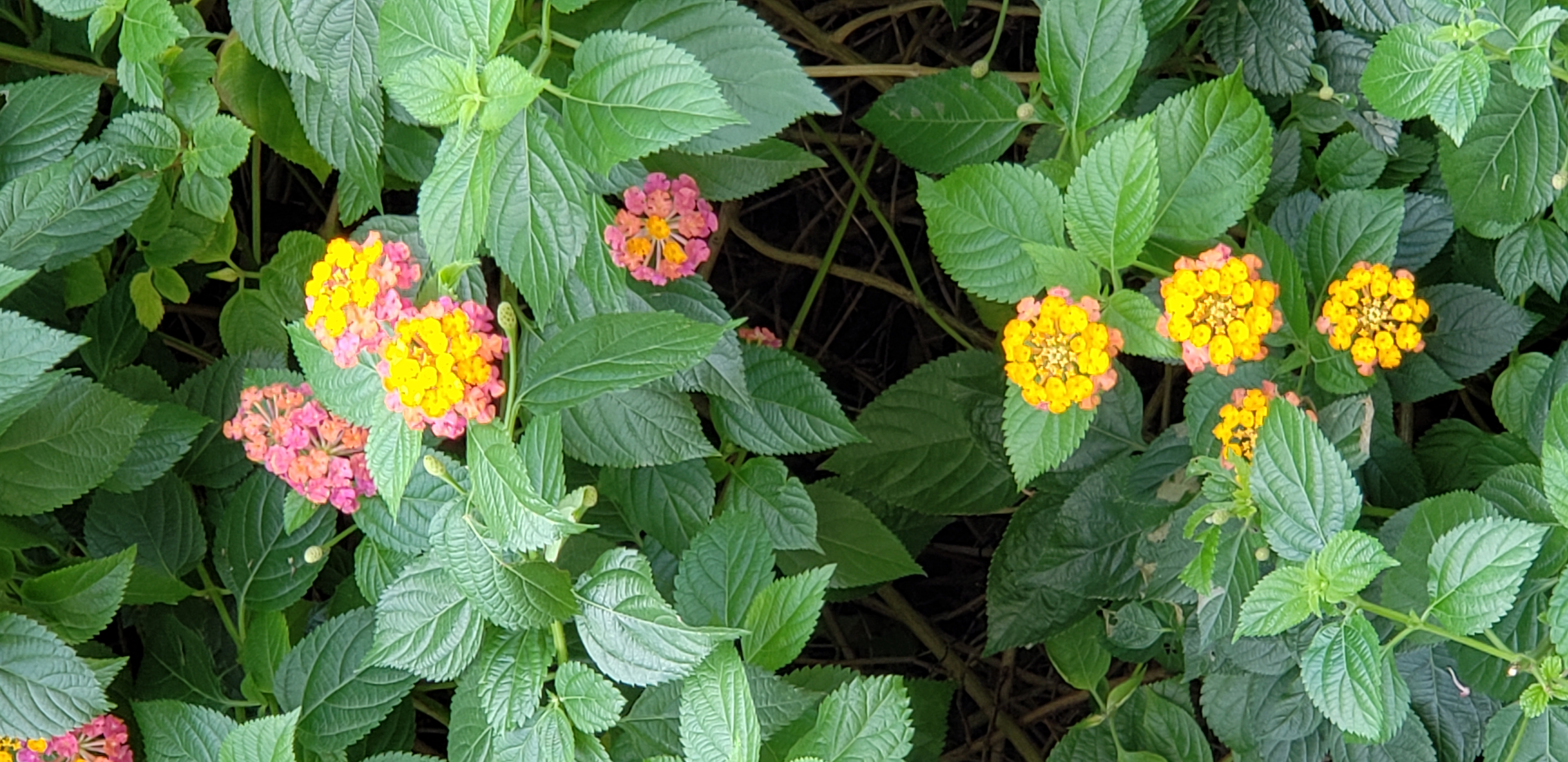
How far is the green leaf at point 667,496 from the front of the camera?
1.44 meters

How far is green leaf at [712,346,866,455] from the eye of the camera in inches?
55.7

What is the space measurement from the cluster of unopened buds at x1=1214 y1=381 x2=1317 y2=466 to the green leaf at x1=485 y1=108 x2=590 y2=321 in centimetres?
68

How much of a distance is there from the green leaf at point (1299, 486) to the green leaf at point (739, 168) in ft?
1.86

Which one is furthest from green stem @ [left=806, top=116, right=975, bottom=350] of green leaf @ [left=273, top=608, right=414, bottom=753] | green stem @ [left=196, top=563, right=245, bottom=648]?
green stem @ [left=196, top=563, right=245, bottom=648]

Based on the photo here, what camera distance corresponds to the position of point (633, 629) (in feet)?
3.89

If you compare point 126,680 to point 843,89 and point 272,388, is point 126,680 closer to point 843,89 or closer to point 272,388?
point 272,388

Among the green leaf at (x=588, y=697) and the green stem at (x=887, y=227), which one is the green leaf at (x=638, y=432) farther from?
the green stem at (x=887, y=227)

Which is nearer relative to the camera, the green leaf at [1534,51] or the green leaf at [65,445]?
the green leaf at [1534,51]

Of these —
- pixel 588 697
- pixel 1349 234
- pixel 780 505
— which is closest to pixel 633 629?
pixel 588 697

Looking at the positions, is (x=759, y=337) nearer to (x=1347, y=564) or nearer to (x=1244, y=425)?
(x=1244, y=425)

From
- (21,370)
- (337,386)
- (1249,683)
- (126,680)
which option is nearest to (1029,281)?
(1249,683)

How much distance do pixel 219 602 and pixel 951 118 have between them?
3.64ft

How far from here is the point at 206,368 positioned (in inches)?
61.5

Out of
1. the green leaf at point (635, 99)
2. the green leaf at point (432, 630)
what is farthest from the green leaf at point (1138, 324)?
the green leaf at point (432, 630)
